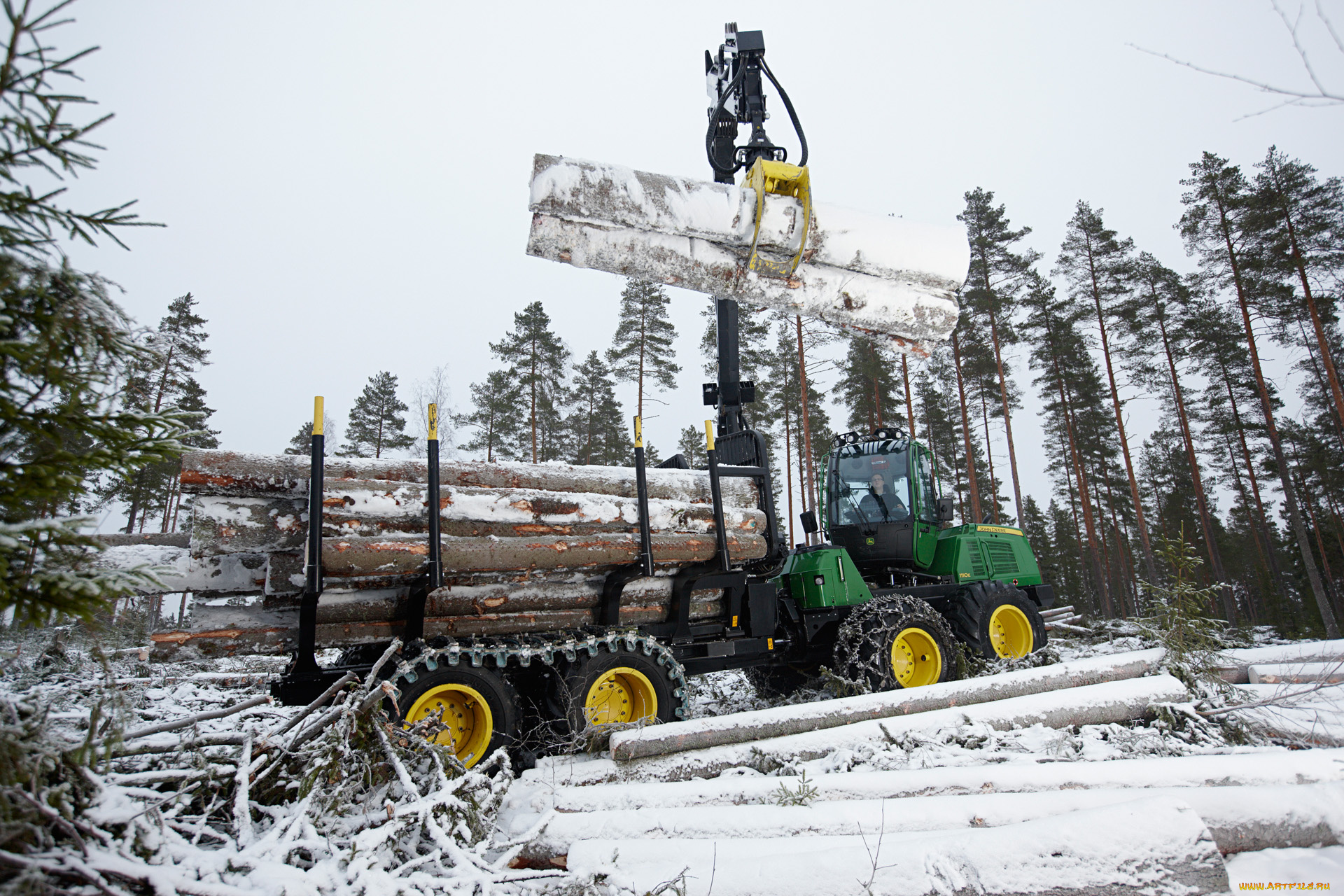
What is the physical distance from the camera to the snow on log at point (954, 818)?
9.19ft

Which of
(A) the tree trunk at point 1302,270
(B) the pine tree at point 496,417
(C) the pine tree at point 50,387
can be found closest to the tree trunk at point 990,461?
(A) the tree trunk at point 1302,270

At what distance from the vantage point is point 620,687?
5.25 m

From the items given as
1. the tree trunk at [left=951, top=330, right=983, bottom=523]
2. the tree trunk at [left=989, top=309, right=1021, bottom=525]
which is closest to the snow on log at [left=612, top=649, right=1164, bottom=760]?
the tree trunk at [left=951, top=330, right=983, bottom=523]

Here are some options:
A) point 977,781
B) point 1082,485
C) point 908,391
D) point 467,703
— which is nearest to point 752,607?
point 467,703

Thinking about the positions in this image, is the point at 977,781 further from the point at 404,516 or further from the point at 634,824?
the point at 404,516

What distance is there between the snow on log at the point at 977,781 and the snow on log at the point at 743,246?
3537 mm

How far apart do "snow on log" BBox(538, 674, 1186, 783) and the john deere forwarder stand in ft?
2.04

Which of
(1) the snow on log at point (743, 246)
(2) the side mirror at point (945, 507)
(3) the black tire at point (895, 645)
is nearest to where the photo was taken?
(1) the snow on log at point (743, 246)

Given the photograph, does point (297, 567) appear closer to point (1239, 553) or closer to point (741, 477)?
point (741, 477)

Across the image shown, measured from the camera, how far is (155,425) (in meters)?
2.18

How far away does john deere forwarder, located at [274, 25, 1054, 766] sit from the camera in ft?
15.0

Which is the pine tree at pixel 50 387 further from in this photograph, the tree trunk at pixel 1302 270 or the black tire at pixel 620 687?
the tree trunk at pixel 1302 270

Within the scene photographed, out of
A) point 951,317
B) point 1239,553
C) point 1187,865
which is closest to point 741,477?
point 951,317

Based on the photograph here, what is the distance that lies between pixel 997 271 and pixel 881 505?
17.6 metres
